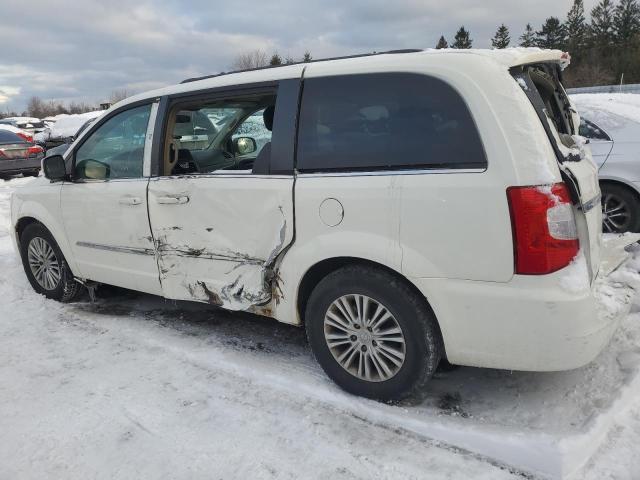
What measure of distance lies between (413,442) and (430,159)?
→ 4.68ft

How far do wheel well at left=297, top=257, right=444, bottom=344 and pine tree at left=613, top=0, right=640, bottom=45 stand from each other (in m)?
70.1

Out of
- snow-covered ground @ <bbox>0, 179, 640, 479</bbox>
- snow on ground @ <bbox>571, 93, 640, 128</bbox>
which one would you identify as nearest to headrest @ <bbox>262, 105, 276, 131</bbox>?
snow-covered ground @ <bbox>0, 179, 640, 479</bbox>

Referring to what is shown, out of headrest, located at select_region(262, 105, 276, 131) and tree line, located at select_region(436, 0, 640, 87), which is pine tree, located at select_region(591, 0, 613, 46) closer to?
tree line, located at select_region(436, 0, 640, 87)

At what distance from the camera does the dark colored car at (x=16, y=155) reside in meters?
14.4

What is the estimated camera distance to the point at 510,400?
9.90 feet

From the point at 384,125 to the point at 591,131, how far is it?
4079 millimetres

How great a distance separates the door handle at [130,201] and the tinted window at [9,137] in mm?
12803

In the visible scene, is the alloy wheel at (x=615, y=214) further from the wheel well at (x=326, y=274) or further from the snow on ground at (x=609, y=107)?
the wheel well at (x=326, y=274)

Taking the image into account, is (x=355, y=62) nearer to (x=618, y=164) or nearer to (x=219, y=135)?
(x=219, y=135)

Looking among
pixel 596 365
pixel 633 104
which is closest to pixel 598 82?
pixel 633 104

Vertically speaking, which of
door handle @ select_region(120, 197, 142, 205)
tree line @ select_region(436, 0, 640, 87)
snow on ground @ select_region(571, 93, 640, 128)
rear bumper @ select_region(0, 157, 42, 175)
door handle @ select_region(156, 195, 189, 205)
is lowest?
rear bumper @ select_region(0, 157, 42, 175)

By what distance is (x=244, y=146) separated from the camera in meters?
5.03

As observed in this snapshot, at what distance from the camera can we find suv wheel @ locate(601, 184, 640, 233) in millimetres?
5641

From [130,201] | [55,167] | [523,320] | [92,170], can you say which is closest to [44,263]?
[55,167]
